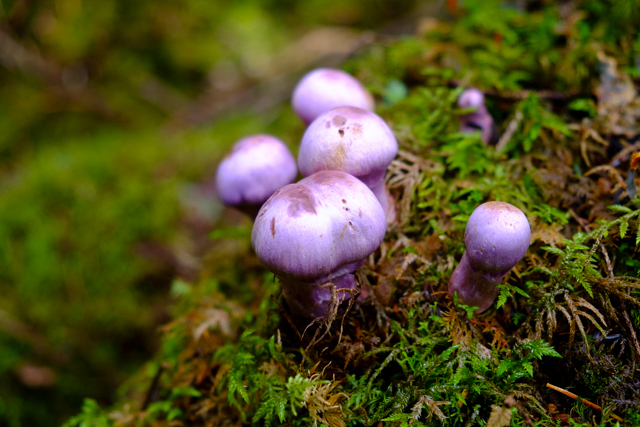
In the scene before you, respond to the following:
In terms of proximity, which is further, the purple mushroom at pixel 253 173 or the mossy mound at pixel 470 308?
the purple mushroom at pixel 253 173

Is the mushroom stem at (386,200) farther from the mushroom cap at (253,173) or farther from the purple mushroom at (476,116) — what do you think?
the purple mushroom at (476,116)

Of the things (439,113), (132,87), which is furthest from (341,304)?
(132,87)

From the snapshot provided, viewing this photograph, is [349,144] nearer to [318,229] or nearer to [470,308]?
[318,229]

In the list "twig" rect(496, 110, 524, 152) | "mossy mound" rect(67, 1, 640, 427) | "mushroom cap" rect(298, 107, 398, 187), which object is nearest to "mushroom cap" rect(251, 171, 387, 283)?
"mushroom cap" rect(298, 107, 398, 187)

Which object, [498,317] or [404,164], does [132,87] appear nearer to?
[404,164]

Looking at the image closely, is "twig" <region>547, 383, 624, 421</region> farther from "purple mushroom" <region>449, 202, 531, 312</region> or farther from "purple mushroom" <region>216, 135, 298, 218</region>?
"purple mushroom" <region>216, 135, 298, 218</region>

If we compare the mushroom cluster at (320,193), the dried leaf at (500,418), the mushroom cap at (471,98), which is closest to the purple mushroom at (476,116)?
the mushroom cap at (471,98)
